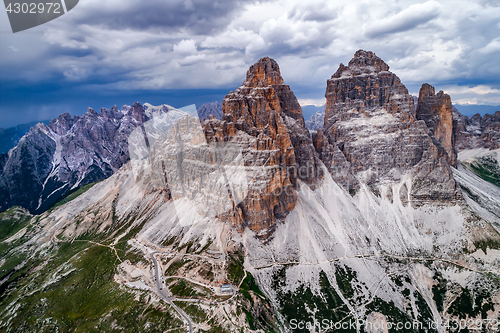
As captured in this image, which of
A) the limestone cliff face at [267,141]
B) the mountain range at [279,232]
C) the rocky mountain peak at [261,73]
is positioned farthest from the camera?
the rocky mountain peak at [261,73]

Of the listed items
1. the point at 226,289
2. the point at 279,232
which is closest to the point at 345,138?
the point at 279,232

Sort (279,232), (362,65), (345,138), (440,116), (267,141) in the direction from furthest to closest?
(440,116)
(362,65)
(345,138)
(267,141)
(279,232)

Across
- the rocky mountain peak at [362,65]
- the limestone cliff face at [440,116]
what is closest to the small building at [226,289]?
the rocky mountain peak at [362,65]

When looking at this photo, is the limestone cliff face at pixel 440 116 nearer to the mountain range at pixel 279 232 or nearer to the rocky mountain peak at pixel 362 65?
the mountain range at pixel 279 232

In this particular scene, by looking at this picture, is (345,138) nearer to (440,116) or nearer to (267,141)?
(267,141)

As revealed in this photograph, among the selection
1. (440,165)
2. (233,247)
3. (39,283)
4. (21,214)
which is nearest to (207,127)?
(233,247)

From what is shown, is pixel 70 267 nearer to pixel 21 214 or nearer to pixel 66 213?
pixel 66 213
